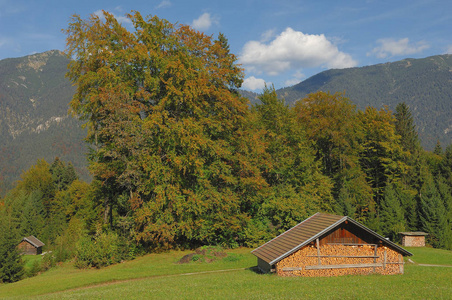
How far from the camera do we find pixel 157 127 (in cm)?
3212

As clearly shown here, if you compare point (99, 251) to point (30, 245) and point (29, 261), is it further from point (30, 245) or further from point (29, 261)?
point (30, 245)

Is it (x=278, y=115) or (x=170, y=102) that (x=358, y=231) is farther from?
(x=278, y=115)

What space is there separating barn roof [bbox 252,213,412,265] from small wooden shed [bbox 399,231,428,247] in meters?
A: 25.4

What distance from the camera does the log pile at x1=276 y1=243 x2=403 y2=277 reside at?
20219 mm

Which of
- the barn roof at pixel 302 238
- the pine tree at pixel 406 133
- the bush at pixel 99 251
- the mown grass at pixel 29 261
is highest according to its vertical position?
the pine tree at pixel 406 133

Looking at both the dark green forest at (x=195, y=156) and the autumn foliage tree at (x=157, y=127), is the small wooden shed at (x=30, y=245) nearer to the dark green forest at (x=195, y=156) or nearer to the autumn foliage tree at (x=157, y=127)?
the dark green forest at (x=195, y=156)

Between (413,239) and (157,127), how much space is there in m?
35.7

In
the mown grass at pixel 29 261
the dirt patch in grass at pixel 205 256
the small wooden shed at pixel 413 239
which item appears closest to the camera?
the dirt patch in grass at pixel 205 256

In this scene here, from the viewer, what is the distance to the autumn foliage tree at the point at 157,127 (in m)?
30.4

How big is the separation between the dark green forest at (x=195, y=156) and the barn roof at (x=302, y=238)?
1081 centimetres

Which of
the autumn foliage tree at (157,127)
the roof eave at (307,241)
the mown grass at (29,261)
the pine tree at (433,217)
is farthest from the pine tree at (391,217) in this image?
the mown grass at (29,261)

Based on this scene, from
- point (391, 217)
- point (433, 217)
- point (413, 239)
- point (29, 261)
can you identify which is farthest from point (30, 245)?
point (433, 217)

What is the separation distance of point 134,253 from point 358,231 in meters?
20.6

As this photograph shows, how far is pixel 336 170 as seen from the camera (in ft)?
165
